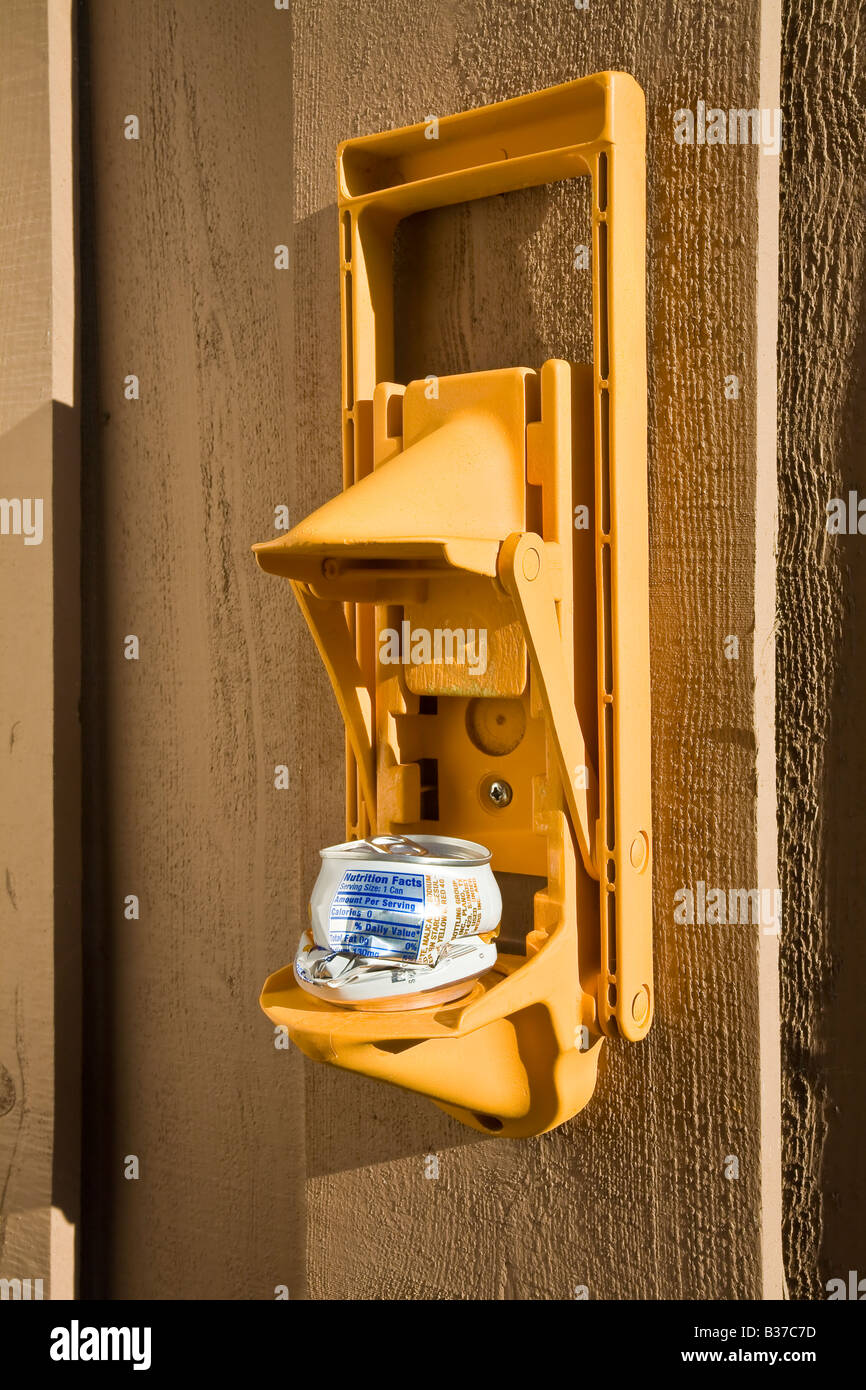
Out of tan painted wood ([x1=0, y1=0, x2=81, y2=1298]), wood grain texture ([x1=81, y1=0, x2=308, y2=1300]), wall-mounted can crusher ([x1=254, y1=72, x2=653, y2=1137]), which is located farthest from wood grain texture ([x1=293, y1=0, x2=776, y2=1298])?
tan painted wood ([x1=0, y1=0, x2=81, y2=1298])

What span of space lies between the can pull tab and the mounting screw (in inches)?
3.0

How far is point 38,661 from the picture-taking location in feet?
3.58

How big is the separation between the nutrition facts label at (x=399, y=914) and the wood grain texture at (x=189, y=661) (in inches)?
12.1

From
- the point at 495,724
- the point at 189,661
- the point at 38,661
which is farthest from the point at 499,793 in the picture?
the point at 38,661

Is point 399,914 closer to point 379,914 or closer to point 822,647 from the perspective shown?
point 379,914

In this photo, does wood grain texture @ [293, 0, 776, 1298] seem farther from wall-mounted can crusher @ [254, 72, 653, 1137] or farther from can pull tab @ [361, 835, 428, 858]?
can pull tab @ [361, 835, 428, 858]

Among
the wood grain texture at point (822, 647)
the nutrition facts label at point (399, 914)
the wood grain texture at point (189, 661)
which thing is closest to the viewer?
the nutrition facts label at point (399, 914)

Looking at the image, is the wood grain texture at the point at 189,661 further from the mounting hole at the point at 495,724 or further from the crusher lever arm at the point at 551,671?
the crusher lever arm at the point at 551,671

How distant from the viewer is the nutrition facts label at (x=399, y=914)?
2.12 ft

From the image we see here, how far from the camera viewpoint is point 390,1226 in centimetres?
90

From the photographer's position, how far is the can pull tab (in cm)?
73

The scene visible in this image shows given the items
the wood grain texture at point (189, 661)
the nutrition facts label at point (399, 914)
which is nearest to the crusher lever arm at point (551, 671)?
the nutrition facts label at point (399, 914)
